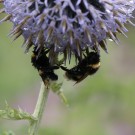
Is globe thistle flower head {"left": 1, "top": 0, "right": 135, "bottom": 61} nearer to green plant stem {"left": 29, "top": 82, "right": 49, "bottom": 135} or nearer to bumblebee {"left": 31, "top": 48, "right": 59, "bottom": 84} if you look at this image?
bumblebee {"left": 31, "top": 48, "right": 59, "bottom": 84}

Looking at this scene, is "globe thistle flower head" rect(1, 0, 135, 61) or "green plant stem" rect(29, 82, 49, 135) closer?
"globe thistle flower head" rect(1, 0, 135, 61)

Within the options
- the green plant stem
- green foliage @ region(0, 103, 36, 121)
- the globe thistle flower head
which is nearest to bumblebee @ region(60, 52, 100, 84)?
the globe thistle flower head

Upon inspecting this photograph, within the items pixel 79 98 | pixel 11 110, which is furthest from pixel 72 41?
pixel 79 98

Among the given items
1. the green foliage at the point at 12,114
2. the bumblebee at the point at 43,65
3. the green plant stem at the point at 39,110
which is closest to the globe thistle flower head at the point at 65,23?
the bumblebee at the point at 43,65

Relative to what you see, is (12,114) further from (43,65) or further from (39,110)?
(43,65)

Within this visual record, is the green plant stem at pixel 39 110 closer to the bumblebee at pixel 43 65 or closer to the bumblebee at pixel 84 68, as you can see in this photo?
the bumblebee at pixel 43 65

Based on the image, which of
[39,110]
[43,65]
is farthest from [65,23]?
[39,110]
